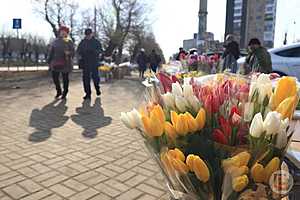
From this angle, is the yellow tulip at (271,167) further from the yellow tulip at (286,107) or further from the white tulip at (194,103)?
the white tulip at (194,103)

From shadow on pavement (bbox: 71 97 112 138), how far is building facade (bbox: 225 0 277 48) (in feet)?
133

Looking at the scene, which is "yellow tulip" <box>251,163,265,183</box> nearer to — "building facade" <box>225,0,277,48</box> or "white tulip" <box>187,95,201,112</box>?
"white tulip" <box>187,95,201,112</box>

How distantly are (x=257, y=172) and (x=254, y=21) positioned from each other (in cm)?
5134

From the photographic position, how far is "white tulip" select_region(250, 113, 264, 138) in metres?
0.95

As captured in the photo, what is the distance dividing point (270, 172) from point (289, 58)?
9.65 m

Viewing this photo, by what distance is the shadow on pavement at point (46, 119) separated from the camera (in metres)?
4.75

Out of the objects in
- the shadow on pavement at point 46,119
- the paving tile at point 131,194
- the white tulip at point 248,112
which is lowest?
the paving tile at point 131,194

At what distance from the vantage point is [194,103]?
43.4 inches

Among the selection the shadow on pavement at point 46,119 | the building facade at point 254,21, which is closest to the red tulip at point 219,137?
the shadow on pavement at point 46,119

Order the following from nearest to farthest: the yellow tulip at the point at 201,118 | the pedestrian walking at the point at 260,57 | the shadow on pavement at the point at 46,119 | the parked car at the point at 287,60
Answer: the yellow tulip at the point at 201,118 < the shadow on pavement at the point at 46,119 < the pedestrian walking at the point at 260,57 < the parked car at the point at 287,60

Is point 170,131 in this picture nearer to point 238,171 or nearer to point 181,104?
point 181,104

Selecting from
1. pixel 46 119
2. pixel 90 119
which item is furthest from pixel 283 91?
pixel 46 119

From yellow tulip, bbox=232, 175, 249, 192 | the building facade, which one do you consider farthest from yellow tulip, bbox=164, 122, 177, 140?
the building facade

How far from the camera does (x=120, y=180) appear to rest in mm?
3199
